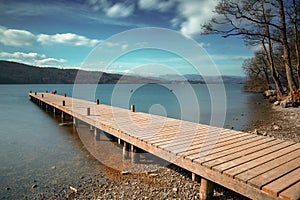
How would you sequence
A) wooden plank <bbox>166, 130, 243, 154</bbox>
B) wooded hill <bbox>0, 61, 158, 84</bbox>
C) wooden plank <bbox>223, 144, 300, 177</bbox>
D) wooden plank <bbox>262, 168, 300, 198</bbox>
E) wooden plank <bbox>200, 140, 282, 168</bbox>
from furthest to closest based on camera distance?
wooded hill <bbox>0, 61, 158, 84</bbox>, wooden plank <bbox>166, 130, 243, 154</bbox>, wooden plank <bbox>200, 140, 282, 168</bbox>, wooden plank <bbox>223, 144, 300, 177</bbox>, wooden plank <bbox>262, 168, 300, 198</bbox>

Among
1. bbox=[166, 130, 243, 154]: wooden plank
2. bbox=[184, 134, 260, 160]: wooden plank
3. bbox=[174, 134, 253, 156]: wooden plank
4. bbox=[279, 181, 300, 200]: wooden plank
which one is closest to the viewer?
bbox=[279, 181, 300, 200]: wooden plank

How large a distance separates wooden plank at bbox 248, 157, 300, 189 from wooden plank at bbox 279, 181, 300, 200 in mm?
277

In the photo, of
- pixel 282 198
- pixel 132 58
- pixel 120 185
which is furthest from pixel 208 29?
pixel 282 198

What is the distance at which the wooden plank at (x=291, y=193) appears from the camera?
2574 millimetres

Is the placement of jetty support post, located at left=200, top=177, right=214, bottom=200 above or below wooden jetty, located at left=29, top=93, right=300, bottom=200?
below

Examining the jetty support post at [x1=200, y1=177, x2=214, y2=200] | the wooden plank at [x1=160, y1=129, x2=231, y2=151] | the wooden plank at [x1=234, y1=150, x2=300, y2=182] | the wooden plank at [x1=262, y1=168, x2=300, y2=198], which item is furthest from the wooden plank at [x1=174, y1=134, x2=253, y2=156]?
the wooden plank at [x1=262, y1=168, x2=300, y2=198]

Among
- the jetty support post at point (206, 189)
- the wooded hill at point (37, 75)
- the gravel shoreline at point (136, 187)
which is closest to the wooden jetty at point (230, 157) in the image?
the jetty support post at point (206, 189)

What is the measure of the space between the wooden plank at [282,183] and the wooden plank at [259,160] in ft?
1.65

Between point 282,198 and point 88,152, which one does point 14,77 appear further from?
point 282,198

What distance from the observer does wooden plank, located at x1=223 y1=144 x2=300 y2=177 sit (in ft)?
11.1

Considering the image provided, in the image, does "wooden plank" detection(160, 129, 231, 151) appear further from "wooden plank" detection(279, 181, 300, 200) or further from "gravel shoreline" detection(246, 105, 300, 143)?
"gravel shoreline" detection(246, 105, 300, 143)

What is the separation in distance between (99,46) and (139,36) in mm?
2488

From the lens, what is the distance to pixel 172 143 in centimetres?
502

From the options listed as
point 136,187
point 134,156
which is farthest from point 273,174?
point 134,156
